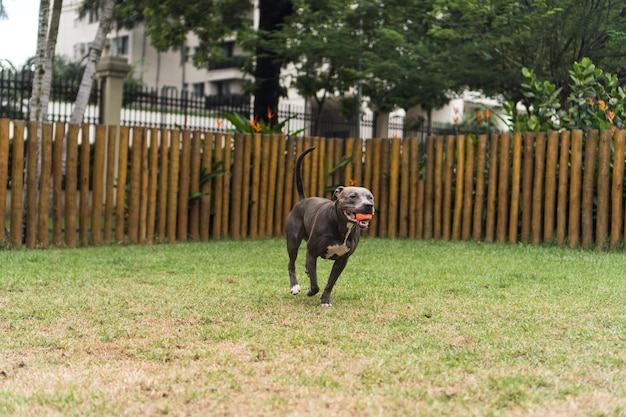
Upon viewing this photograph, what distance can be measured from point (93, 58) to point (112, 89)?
3.45 metres

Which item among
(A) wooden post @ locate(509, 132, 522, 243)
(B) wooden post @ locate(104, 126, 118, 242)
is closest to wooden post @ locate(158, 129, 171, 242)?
(B) wooden post @ locate(104, 126, 118, 242)

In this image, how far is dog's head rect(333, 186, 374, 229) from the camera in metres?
5.78

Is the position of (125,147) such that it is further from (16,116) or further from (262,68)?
(262,68)

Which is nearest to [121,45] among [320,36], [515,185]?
[320,36]

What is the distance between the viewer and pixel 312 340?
5.02 m

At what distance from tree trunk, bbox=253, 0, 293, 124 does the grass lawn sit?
8.77m

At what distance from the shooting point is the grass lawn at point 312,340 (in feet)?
12.3

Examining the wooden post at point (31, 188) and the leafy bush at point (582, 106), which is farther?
the leafy bush at point (582, 106)

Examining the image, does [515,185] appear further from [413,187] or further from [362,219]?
[362,219]

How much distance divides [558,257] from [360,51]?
310 inches

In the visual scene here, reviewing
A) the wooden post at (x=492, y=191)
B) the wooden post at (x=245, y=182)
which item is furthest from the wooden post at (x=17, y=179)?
the wooden post at (x=492, y=191)

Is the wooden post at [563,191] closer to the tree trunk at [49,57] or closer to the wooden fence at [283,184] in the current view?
the wooden fence at [283,184]

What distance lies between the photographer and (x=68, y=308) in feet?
20.0

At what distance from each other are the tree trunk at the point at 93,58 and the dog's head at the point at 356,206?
26.3ft
